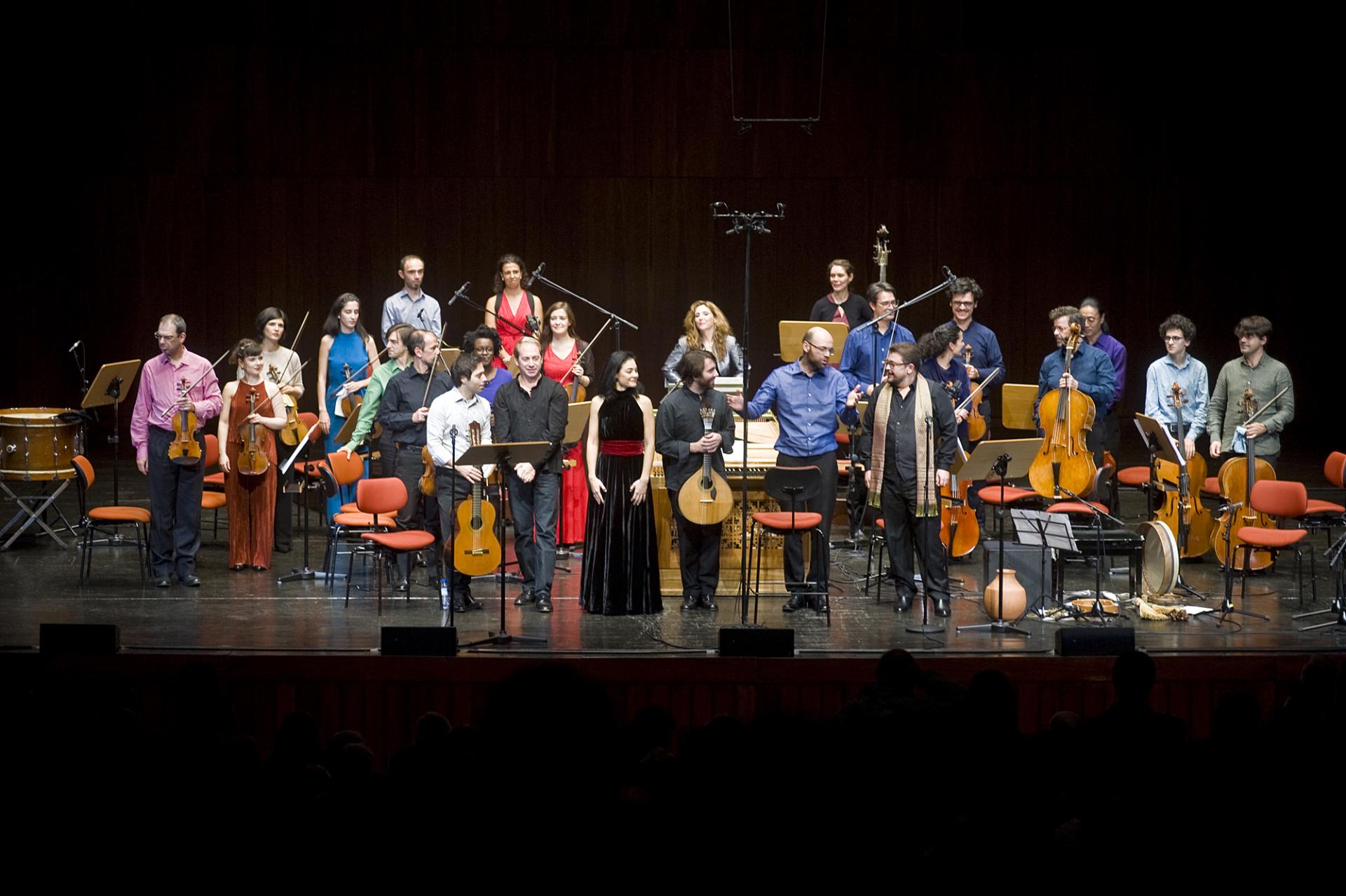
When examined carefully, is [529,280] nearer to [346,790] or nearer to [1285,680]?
[1285,680]

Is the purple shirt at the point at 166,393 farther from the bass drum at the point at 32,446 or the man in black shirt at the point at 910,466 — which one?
the man in black shirt at the point at 910,466

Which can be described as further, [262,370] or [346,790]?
[262,370]

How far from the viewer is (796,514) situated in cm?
770

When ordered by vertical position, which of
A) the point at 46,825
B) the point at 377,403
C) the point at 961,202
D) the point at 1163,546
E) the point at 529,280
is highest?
the point at 961,202

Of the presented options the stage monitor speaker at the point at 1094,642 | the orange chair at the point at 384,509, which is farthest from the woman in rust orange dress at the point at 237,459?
the stage monitor speaker at the point at 1094,642

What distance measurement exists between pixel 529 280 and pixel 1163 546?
4392mm

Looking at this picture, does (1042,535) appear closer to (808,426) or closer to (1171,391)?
(808,426)

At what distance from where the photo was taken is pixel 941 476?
767 centimetres

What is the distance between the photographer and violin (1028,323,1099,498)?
8477 mm

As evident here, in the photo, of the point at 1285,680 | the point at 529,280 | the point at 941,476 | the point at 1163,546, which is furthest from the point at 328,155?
the point at 1285,680

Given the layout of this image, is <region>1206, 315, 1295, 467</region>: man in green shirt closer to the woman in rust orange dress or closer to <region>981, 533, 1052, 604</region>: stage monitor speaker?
<region>981, 533, 1052, 604</region>: stage monitor speaker

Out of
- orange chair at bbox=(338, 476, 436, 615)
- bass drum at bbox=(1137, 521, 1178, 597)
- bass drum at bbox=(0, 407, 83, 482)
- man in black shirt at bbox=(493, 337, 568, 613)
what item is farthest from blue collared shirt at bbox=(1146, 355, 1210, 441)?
bass drum at bbox=(0, 407, 83, 482)

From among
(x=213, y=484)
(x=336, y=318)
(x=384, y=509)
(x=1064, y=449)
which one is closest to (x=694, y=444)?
(x=384, y=509)

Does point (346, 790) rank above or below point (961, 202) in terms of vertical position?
below
